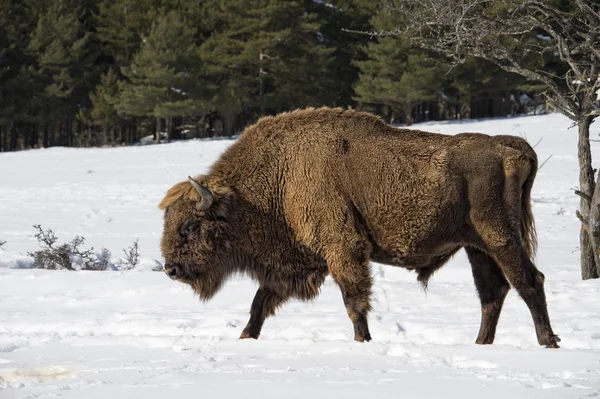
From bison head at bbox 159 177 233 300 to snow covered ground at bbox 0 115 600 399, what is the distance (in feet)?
2.10

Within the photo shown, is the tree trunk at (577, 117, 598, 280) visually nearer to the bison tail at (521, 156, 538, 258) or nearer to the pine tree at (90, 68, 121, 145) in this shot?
the bison tail at (521, 156, 538, 258)

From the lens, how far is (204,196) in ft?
21.8

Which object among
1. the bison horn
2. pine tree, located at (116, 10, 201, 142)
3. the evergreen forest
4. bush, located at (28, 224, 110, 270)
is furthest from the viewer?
the evergreen forest

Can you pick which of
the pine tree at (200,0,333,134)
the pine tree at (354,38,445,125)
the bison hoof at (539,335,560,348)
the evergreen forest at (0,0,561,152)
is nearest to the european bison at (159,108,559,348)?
the bison hoof at (539,335,560,348)

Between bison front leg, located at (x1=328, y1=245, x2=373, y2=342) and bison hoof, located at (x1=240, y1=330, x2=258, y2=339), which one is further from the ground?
bison front leg, located at (x1=328, y1=245, x2=373, y2=342)

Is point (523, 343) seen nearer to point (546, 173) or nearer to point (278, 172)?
point (278, 172)

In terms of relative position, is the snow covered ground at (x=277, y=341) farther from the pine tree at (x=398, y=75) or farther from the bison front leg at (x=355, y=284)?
the pine tree at (x=398, y=75)

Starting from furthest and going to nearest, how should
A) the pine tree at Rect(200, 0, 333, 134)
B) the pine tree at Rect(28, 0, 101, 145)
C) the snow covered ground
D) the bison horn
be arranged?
the pine tree at Rect(28, 0, 101, 145) → the pine tree at Rect(200, 0, 333, 134) → the bison horn → the snow covered ground

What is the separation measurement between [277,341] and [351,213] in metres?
1.26

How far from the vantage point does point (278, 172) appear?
6.85 meters

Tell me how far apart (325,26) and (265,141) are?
4270 centimetres

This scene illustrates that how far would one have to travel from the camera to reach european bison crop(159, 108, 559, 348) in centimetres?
646

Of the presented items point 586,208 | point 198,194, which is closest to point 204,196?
point 198,194

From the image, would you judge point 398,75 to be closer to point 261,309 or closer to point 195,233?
point 261,309
